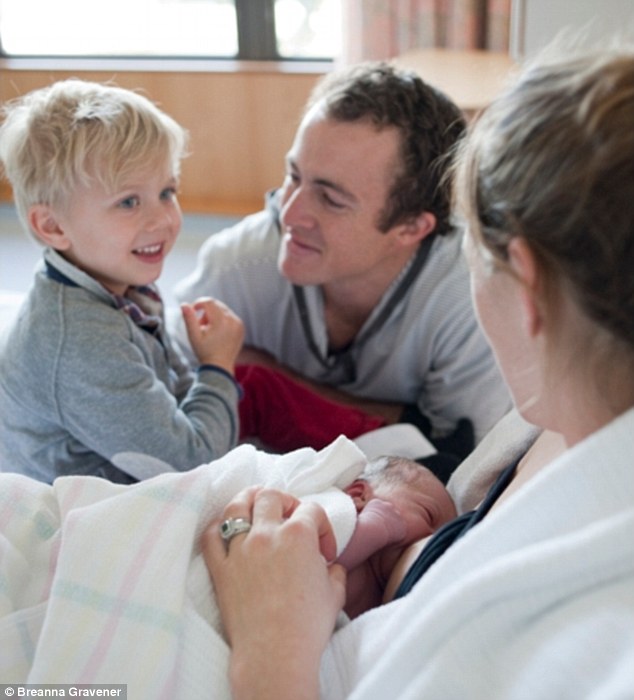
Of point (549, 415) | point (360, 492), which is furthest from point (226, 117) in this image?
point (549, 415)

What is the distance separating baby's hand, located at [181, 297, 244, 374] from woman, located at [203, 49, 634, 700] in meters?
0.88

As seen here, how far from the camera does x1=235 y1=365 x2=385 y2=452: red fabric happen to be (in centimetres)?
164

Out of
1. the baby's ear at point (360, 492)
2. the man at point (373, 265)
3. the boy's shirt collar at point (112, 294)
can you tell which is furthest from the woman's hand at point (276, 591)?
the man at point (373, 265)

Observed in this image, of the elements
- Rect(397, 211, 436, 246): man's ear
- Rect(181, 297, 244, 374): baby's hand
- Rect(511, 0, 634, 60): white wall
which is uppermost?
Rect(511, 0, 634, 60): white wall

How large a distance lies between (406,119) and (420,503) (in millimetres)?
906

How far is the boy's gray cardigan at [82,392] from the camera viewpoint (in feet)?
4.42

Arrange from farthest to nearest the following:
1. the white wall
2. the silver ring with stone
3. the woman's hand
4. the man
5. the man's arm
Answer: the white wall < the man's arm < the man < the silver ring with stone < the woman's hand

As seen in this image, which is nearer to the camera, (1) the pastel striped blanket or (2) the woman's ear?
(2) the woman's ear

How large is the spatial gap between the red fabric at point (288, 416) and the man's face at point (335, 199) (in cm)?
23

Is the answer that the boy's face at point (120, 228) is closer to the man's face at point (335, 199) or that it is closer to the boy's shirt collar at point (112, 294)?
the boy's shirt collar at point (112, 294)

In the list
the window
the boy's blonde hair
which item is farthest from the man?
the window

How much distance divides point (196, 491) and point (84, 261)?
25.3 inches

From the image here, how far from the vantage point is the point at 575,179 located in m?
0.59

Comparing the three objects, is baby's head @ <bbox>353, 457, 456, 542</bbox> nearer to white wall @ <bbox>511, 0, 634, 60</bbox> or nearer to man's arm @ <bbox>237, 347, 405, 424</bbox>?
man's arm @ <bbox>237, 347, 405, 424</bbox>
